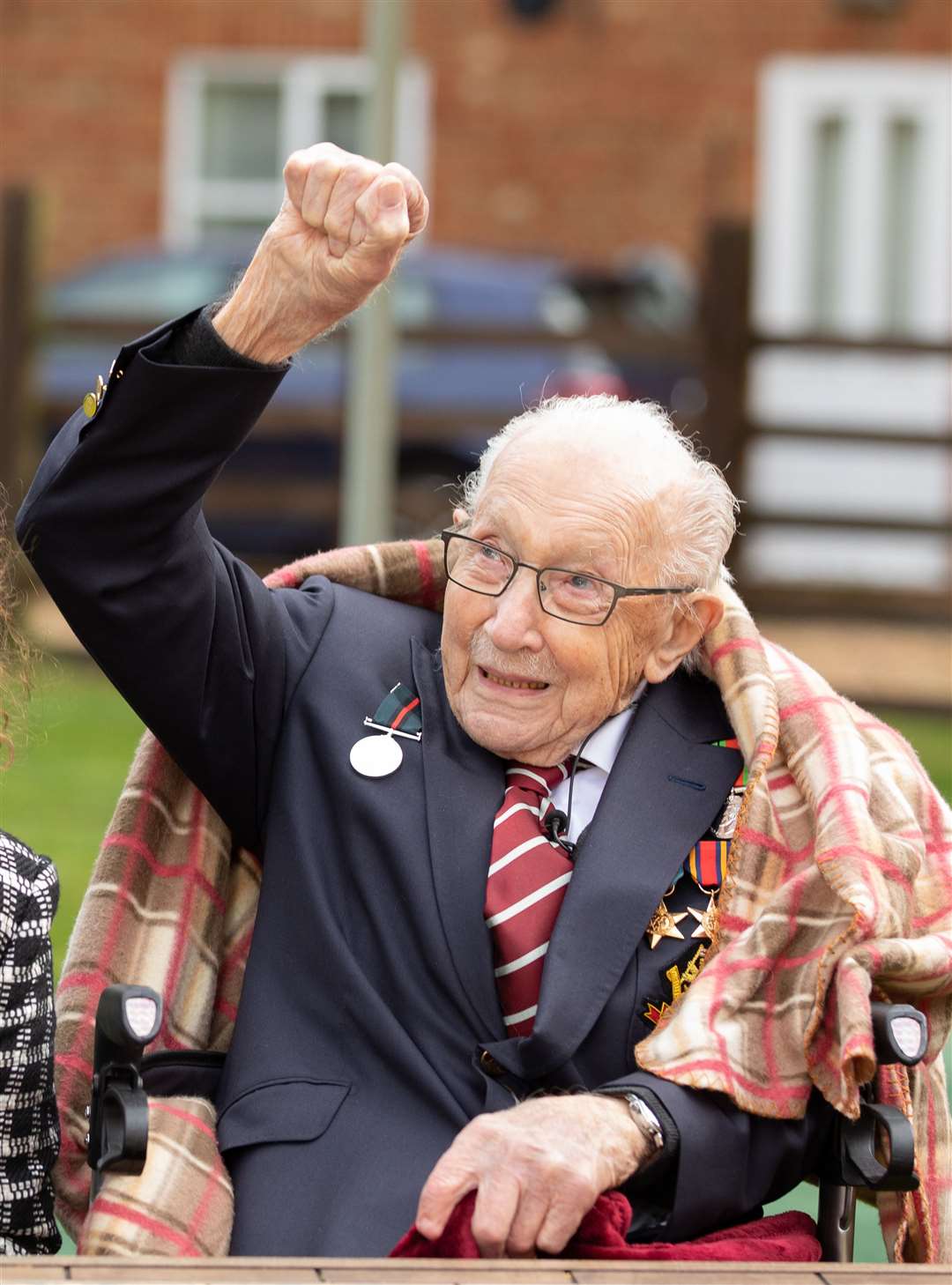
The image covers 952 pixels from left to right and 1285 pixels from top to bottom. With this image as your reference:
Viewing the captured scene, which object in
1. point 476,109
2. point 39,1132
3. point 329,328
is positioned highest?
point 476,109

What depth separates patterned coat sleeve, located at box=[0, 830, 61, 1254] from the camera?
2.69 metres

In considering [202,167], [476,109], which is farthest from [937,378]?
[202,167]

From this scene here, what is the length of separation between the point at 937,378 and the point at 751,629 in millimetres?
11258

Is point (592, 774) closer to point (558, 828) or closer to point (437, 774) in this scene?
point (558, 828)

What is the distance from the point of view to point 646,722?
323cm

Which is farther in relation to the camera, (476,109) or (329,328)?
(476,109)

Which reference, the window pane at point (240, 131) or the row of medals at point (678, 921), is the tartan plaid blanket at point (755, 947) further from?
the window pane at point (240, 131)

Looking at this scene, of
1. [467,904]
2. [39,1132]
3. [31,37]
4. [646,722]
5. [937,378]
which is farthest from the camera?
[31,37]

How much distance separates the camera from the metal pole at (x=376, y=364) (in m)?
7.02

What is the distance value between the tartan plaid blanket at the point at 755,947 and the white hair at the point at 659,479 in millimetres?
111

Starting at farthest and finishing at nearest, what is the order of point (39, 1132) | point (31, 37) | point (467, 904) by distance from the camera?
point (31, 37) < point (467, 904) < point (39, 1132)

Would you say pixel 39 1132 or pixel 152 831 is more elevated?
pixel 152 831

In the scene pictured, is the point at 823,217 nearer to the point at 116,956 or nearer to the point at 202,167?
the point at 202,167

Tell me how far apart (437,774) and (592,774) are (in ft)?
0.78
